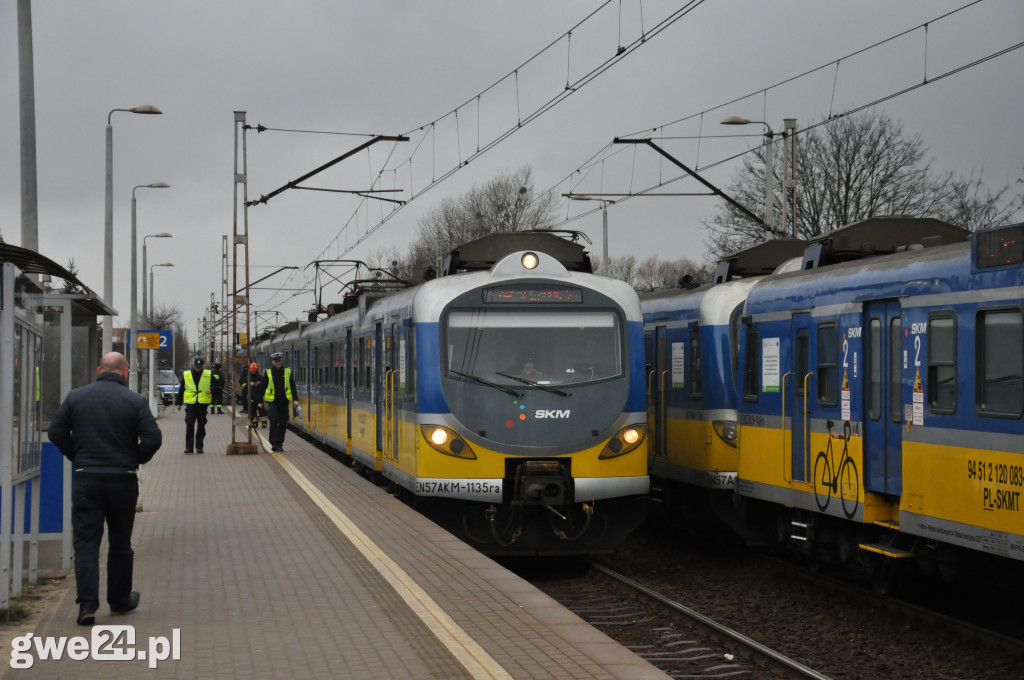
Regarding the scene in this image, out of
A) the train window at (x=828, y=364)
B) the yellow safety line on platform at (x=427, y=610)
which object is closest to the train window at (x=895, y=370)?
the train window at (x=828, y=364)

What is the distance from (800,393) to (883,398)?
5.64 feet

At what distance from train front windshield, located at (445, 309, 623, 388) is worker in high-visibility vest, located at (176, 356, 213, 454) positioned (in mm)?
13374

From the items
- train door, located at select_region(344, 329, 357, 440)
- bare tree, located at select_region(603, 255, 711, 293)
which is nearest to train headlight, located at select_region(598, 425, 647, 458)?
train door, located at select_region(344, 329, 357, 440)

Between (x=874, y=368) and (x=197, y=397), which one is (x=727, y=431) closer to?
(x=874, y=368)

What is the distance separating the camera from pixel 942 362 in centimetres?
1019

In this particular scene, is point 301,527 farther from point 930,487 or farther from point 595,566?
point 930,487

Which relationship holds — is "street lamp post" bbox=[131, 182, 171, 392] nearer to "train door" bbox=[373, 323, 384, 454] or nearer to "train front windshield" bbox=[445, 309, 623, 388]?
"train door" bbox=[373, 323, 384, 454]

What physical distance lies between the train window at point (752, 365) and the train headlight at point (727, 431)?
0.71 meters

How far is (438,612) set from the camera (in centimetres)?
893

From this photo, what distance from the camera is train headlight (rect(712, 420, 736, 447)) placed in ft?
48.9

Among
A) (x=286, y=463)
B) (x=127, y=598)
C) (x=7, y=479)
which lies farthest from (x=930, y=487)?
(x=286, y=463)

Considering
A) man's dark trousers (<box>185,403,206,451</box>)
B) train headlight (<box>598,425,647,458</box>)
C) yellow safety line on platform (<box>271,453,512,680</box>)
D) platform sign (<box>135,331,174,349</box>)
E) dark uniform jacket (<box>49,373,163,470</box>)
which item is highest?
platform sign (<box>135,331,174,349</box>)

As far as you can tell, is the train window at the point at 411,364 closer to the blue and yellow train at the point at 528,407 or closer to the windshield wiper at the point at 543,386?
the blue and yellow train at the point at 528,407

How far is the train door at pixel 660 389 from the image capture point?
17000 millimetres
